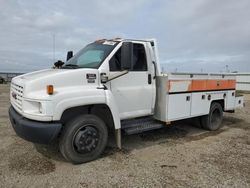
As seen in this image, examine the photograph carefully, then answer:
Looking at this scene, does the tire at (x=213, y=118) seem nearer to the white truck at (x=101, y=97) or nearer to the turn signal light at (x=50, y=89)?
the white truck at (x=101, y=97)

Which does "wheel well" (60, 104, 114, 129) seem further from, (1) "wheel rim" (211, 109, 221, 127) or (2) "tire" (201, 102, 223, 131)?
(1) "wheel rim" (211, 109, 221, 127)

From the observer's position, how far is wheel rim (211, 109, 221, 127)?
7.24m

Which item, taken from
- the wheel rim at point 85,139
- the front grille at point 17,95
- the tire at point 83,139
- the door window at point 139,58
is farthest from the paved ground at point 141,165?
the door window at point 139,58

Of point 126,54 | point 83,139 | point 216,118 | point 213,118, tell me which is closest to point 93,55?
point 126,54

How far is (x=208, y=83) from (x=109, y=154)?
3387 millimetres

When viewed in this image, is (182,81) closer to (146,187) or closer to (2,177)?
(146,187)

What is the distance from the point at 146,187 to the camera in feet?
12.1

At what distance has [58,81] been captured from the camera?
4.22 meters

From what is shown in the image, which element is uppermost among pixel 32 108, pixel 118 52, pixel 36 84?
pixel 118 52

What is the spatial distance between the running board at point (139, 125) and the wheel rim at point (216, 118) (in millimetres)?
2251

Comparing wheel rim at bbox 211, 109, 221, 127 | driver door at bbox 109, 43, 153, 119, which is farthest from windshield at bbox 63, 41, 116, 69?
wheel rim at bbox 211, 109, 221, 127

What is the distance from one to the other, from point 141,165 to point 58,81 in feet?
6.92

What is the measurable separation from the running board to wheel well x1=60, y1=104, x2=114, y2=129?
15.3 inches

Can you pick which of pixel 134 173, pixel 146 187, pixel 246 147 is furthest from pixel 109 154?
pixel 246 147
